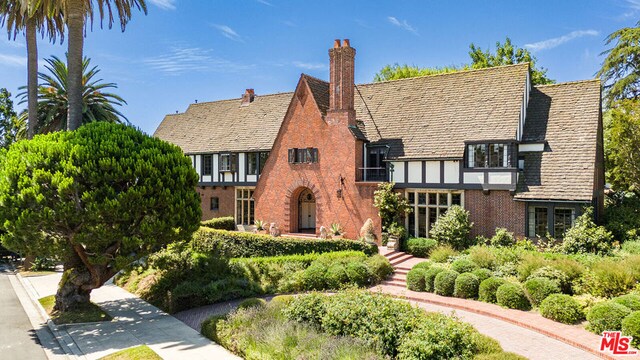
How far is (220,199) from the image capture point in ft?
112

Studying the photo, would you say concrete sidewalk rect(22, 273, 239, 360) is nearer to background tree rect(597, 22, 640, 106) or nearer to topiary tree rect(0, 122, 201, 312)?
topiary tree rect(0, 122, 201, 312)

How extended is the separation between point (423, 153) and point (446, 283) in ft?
31.2

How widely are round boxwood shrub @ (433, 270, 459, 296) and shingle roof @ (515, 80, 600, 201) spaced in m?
7.27

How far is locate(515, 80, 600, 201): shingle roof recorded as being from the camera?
2123 cm

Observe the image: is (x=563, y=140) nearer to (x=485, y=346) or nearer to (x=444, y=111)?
(x=444, y=111)

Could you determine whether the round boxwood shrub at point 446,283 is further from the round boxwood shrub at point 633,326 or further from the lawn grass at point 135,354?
the lawn grass at point 135,354

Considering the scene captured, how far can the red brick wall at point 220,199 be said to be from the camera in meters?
33.6

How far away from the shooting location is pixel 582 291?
15.4 metres

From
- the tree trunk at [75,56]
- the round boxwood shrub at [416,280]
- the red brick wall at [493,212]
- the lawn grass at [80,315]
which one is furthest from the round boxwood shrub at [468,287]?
the tree trunk at [75,56]

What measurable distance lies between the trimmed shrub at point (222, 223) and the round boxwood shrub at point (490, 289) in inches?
776

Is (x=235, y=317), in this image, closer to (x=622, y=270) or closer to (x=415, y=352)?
(x=415, y=352)

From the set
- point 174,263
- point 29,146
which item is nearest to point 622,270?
point 174,263

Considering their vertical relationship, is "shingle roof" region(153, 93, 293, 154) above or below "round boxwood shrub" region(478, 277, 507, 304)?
above

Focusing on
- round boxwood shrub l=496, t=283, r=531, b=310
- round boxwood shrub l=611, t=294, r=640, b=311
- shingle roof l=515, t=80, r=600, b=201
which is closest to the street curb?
round boxwood shrub l=496, t=283, r=531, b=310
